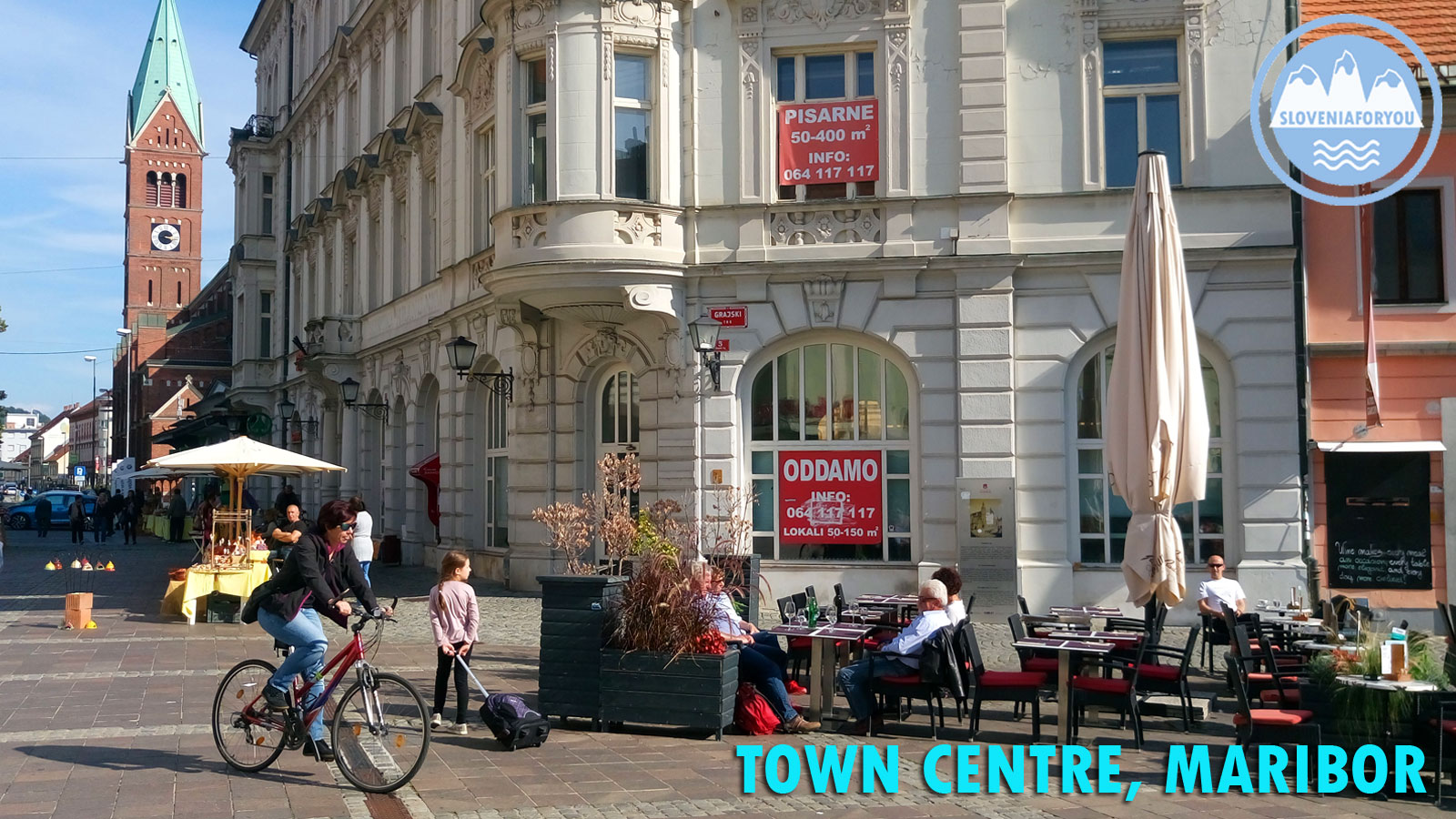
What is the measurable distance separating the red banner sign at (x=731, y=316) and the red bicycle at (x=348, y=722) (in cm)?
1062

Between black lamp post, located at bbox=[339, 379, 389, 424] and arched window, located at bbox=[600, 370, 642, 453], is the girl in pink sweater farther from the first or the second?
black lamp post, located at bbox=[339, 379, 389, 424]

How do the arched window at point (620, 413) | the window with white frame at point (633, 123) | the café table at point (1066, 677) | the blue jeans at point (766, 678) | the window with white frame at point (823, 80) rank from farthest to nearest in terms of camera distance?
the arched window at point (620, 413)
the window with white frame at point (633, 123)
the window with white frame at point (823, 80)
the blue jeans at point (766, 678)
the café table at point (1066, 677)

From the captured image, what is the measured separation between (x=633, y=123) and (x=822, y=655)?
1074 cm

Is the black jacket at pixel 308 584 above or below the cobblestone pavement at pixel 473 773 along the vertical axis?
above

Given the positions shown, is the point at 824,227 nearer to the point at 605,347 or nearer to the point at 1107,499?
the point at 605,347

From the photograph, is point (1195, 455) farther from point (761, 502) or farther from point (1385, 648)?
point (761, 502)

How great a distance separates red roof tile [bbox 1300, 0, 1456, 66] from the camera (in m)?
17.8

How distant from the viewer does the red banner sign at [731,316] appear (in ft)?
59.9

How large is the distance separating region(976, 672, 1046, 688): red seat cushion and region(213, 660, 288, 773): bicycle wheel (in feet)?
16.0

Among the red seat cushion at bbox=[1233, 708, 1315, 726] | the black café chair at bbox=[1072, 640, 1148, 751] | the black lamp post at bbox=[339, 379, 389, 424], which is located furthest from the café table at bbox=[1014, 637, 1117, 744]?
the black lamp post at bbox=[339, 379, 389, 424]


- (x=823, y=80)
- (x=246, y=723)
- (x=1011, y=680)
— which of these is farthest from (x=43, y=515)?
(x=1011, y=680)

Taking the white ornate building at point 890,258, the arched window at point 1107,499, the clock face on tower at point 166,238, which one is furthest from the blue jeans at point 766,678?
the clock face on tower at point 166,238

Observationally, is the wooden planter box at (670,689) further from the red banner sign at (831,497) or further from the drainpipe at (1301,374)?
A: the drainpipe at (1301,374)

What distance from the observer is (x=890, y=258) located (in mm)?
17703
